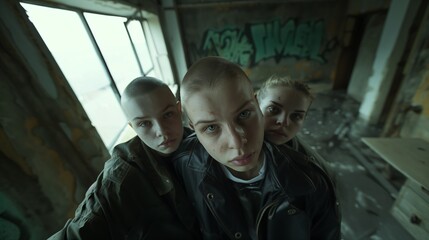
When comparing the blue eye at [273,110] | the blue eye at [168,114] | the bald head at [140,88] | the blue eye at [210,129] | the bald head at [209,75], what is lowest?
the blue eye at [273,110]

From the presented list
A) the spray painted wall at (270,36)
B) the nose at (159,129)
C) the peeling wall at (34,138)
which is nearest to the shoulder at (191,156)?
the nose at (159,129)

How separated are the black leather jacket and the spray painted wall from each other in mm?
4379

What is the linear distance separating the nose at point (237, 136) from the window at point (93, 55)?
1.30 m

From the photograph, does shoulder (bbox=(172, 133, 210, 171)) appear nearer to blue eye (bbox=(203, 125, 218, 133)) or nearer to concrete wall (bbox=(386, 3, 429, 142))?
blue eye (bbox=(203, 125, 218, 133))

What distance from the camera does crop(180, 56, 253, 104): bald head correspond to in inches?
25.0

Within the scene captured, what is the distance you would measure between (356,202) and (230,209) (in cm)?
195

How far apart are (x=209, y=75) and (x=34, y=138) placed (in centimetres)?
96

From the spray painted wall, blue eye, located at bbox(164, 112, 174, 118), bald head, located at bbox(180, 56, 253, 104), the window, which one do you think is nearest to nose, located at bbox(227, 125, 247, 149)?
bald head, located at bbox(180, 56, 253, 104)

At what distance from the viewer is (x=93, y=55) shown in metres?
1.82

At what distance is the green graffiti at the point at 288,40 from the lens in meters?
4.67

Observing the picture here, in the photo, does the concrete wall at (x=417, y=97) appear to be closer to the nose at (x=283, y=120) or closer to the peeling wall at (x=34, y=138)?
the nose at (x=283, y=120)

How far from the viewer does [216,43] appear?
188 inches

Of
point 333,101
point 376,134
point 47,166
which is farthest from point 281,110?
point 333,101

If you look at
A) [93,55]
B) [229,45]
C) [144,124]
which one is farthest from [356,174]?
[229,45]
